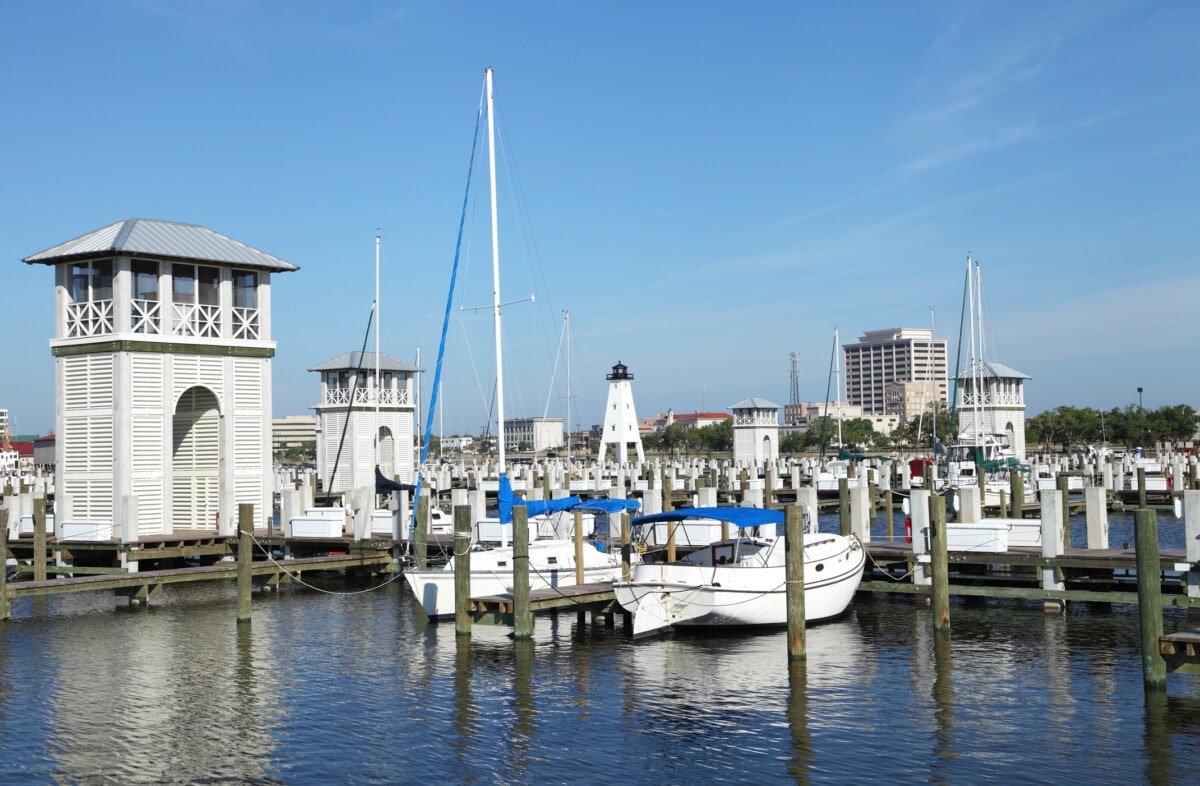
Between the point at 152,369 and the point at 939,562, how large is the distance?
21.9 m

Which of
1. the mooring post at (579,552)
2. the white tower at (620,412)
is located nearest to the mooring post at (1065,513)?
the mooring post at (579,552)

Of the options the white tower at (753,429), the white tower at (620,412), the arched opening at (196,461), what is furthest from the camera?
the white tower at (753,429)

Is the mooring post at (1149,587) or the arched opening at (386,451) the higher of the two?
the arched opening at (386,451)

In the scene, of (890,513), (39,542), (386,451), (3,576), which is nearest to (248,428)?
(39,542)

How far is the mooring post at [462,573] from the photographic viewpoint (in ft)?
81.9

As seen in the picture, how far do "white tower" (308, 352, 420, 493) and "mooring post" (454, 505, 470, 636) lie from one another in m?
35.6

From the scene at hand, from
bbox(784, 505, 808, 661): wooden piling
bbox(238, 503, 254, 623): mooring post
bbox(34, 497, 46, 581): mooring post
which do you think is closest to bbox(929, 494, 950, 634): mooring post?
bbox(784, 505, 808, 661): wooden piling

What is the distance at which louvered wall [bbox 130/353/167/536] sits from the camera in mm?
34031

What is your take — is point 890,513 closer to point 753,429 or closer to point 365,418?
point 365,418

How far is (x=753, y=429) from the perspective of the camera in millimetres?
88562

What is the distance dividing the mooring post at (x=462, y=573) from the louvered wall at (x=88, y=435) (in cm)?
1356

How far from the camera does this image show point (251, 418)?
121 ft

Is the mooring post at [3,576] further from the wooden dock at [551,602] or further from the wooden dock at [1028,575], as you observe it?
the wooden dock at [1028,575]

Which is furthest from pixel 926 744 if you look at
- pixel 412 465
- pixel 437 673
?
pixel 412 465
